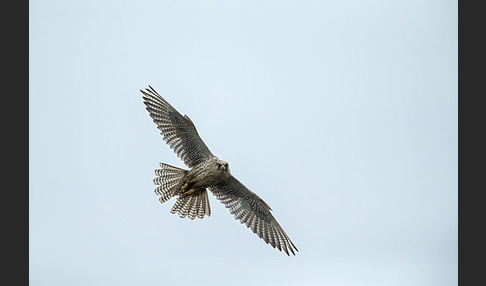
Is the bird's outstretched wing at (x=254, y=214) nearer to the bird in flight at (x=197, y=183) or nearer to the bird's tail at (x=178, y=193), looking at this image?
the bird in flight at (x=197, y=183)

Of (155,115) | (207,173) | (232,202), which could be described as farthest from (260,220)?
(155,115)

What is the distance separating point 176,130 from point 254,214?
2510 mm

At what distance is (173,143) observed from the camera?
14.8 meters

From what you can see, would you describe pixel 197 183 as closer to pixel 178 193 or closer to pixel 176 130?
pixel 178 193

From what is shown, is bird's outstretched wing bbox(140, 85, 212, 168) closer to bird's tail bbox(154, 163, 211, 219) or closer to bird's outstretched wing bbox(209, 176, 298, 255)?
bird's tail bbox(154, 163, 211, 219)

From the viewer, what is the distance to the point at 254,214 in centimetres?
1552

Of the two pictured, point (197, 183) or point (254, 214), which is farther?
point (254, 214)

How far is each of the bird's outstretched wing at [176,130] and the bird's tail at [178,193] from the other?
361 millimetres

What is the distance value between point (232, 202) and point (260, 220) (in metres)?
0.71

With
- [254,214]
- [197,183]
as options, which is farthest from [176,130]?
[254,214]

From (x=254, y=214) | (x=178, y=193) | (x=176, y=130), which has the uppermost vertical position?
(x=176, y=130)

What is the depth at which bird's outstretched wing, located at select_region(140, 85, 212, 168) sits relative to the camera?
47.7 ft

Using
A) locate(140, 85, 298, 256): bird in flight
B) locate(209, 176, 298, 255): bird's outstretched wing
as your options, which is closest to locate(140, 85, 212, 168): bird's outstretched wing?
locate(140, 85, 298, 256): bird in flight

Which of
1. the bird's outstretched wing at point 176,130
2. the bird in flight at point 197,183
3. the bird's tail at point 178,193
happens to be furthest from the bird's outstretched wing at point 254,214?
the bird's outstretched wing at point 176,130
